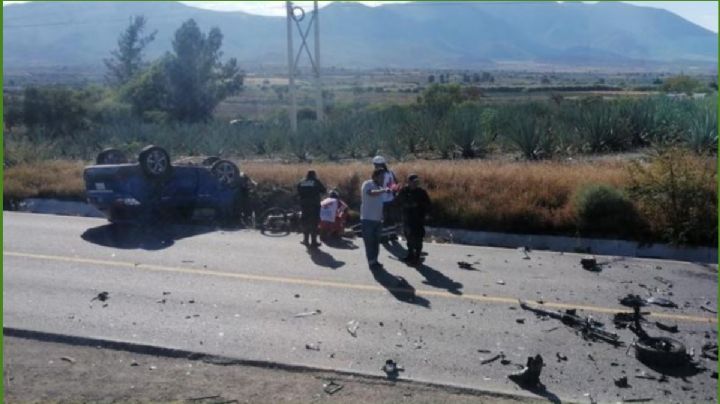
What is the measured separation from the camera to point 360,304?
31.6 feet

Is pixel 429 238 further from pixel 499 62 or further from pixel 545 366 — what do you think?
pixel 499 62

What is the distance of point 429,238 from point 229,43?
500ft

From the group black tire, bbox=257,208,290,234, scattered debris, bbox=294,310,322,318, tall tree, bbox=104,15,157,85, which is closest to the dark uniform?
scattered debris, bbox=294,310,322,318

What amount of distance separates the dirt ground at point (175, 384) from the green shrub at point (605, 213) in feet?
27.1

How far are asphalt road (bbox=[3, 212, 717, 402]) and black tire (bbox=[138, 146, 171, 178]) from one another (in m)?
1.62

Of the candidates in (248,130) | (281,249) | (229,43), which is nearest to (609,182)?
(281,249)

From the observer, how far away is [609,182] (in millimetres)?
15602

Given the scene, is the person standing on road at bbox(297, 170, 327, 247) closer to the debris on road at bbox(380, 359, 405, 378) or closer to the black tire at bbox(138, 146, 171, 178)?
the black tire at bbox(138, 146, 171, 178)

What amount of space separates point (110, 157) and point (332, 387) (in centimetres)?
1144

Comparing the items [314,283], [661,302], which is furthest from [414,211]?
[661,302]

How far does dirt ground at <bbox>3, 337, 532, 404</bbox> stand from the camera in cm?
665

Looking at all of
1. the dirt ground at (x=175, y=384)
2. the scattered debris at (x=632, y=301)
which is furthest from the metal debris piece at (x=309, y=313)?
the scattered debris at (x=632, y=301)

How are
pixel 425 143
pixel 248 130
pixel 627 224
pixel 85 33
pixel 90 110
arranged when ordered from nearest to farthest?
pixel 627 224
pixel 425 143
pixel 248 130
pixel 90 110
pixel 85 33

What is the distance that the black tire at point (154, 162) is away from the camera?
15.2m
